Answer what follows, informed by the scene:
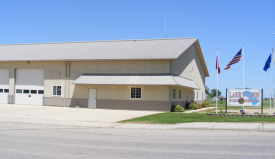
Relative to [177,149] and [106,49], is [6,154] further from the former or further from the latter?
[106,49]

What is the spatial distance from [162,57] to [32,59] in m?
13.4

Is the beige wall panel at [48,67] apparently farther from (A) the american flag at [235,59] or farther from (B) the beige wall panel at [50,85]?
(A) the american flag at [235,59]

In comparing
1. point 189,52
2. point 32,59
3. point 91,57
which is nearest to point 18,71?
point 32,59

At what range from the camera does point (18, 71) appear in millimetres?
32781

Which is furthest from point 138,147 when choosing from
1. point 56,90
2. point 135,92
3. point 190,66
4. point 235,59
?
point 190,66

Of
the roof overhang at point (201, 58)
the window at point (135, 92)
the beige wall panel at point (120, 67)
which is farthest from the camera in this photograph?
the roof overhang at point (201, 58)

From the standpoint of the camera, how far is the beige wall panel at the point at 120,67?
2803 centimetres

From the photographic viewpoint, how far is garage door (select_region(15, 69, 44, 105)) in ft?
105

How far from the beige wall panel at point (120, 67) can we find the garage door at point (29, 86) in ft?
13.3

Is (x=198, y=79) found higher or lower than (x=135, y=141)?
higher

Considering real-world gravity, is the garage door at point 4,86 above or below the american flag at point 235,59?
below

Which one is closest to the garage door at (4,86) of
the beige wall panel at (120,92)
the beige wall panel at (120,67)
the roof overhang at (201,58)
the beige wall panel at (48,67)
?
the beige wall panel at (48,67)

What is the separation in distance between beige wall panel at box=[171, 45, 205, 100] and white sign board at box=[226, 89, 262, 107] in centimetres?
763

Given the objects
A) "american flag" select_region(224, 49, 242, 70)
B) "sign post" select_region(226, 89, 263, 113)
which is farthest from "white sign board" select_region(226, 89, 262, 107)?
"american flag" select_region(224, 49, 242, 70)
